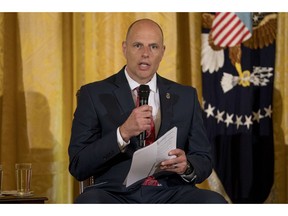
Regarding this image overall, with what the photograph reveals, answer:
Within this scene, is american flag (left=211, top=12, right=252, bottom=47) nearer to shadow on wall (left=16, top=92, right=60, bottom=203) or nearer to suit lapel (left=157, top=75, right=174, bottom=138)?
shadow on wall (left=16, top=92, right=60, bottom=203)

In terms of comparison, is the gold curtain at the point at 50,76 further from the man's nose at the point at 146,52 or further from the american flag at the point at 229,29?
the man's nose at the point at 146,52

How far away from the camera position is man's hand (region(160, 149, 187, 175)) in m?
2.60

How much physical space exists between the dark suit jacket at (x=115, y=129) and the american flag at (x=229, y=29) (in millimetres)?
1830

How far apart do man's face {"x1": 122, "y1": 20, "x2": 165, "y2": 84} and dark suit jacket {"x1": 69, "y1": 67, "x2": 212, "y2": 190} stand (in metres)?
0.07

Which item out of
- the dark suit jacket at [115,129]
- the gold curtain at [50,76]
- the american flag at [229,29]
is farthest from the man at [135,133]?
the american flag at [229,29]

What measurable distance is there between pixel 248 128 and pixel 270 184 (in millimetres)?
436

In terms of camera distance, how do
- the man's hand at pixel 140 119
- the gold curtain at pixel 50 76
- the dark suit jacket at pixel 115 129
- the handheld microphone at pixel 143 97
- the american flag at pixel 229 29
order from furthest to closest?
the american flag at pixel 229 29 → the gold curtain at pixel 50 76 → the dark suit jacket at pixel 115 129 → the handheld microphone at pixel 143 97 → the man's hand at pixel 140 119

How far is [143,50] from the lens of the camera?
2924 millimetres

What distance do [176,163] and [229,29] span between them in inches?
91.3

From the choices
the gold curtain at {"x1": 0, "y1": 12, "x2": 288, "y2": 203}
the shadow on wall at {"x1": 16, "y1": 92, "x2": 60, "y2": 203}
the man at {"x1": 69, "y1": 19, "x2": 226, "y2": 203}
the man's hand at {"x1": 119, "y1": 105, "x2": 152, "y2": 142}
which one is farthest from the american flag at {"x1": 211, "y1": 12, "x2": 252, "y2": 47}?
the man's hand at {"x1": 119, "y1": 105, "x2": 152, "y2": 142}

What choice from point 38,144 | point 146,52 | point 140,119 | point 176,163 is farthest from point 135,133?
point 38,144

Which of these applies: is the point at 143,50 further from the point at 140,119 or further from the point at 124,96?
the point at 140,119

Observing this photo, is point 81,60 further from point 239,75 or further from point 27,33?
point 239,75

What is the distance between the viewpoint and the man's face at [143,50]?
2914 millimetres
